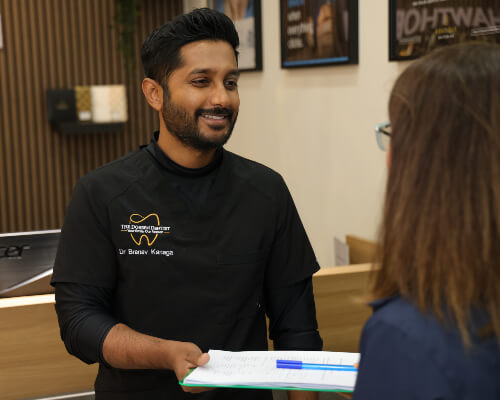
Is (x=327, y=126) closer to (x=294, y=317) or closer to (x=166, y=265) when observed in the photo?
(x=294, y=317)

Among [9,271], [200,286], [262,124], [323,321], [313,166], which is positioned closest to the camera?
[200,286]

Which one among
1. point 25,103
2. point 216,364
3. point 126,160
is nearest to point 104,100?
point 25,103

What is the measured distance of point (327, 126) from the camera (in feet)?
9.96

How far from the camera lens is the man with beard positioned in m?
1.42

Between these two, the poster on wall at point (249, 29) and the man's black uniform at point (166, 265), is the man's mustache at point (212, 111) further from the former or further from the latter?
the poster on wall at point (249, 29)

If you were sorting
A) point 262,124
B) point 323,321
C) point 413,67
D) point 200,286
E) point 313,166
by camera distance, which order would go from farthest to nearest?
point 262,124, point 313,166, point 323,321, point 200,286, point 413,67

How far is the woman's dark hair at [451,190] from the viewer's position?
0.76m

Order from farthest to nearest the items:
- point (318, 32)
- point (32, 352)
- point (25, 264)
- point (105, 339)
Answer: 1. point (318, 32)
2. point (25, 264)
3. point (32, 352)
4. point (105, 339)

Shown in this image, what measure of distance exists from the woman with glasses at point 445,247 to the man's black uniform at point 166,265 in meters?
0.69

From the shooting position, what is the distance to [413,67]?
83cm

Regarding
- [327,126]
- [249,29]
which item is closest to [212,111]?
[327,126]

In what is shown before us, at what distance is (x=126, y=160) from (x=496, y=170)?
1.00 m

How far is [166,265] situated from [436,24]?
1.41 m

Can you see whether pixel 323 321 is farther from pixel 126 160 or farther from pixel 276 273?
pixel 126 160
